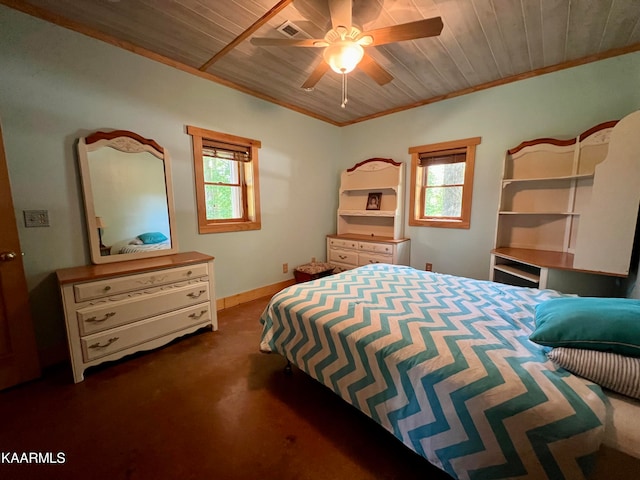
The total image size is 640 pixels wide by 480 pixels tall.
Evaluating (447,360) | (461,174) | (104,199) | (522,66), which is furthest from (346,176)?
(447,360)

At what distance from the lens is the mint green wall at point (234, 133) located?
1.79m

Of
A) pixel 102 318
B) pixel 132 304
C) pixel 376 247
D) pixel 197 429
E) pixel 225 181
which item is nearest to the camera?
pixel 197 429

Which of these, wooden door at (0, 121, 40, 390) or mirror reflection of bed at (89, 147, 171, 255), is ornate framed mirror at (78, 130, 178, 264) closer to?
mirror reflection of bed at (89, 147, 171, 255)

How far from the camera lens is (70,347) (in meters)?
1.67

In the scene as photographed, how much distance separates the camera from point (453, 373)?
Answer: 3.10 feet

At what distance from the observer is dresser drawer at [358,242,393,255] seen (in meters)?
3.32

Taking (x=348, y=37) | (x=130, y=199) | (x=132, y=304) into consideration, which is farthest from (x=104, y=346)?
(x=348, y=37)

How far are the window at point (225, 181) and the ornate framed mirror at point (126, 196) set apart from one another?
0.33 metres

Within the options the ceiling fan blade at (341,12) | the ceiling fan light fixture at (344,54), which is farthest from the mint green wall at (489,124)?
the ceiling fan blade at (341,12)

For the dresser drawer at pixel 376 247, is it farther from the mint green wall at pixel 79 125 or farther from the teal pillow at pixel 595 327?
the teal pillow at pixel 595 327

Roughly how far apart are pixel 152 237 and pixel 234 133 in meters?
1.46

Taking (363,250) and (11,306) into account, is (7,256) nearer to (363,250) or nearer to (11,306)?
(11,306)

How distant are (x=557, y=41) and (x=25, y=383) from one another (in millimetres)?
4850

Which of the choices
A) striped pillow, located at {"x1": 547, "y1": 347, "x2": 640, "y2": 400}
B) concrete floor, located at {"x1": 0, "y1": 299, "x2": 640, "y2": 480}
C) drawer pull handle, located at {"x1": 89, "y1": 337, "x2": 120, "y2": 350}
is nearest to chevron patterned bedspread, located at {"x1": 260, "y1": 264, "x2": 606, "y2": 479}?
striped pillow, located at {"x1": 547, "y1": 347, "x2": 640, "y2": 400}
